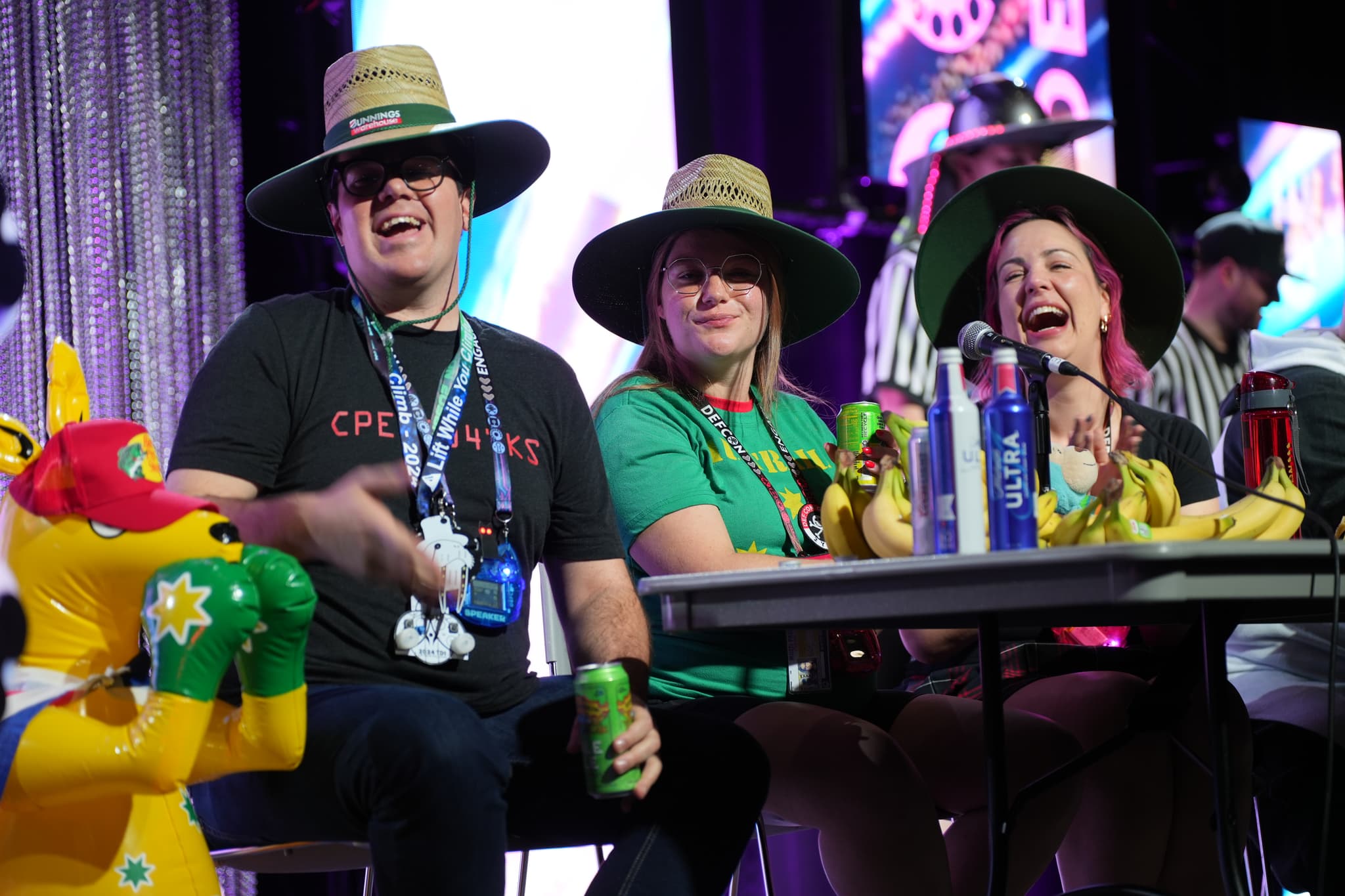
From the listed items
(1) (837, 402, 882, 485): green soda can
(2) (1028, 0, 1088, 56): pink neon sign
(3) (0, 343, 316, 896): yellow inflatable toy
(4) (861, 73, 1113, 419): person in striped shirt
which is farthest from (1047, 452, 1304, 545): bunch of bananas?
(2) (1028, 0, 1088, 56): pink neon sign

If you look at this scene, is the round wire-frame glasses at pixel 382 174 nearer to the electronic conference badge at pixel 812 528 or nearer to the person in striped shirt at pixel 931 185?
the electronic conference badge at pixel 812 528

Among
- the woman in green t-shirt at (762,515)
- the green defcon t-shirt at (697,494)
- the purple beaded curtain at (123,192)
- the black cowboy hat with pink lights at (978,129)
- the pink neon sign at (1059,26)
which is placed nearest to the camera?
the woman in green t-shirt at (762,515)

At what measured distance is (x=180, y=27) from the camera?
276 centimetres

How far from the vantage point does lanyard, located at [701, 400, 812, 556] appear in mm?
2254

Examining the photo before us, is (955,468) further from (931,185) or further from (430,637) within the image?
(931,185)

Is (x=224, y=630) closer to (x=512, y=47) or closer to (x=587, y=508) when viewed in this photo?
(x=587, y=508)

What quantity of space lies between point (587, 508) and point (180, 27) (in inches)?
59.8

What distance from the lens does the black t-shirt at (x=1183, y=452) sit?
2.43m

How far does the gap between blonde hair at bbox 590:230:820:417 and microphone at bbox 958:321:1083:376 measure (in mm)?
640

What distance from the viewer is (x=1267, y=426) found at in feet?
6.34

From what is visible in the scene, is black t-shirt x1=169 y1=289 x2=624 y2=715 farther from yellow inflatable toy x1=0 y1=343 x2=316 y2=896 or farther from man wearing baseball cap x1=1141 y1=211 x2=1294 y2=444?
man wearing baseball cap x1=1141 y1=211 x2=1294 y2=444

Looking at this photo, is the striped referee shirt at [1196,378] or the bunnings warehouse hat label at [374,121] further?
the striped referee shirt at [1196,378]

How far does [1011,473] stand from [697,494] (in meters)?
0.76

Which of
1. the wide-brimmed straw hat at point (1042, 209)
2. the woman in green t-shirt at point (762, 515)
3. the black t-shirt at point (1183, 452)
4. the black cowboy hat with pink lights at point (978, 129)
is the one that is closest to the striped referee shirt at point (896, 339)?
the black cowboy hat with pink lights at point (978, 129)
